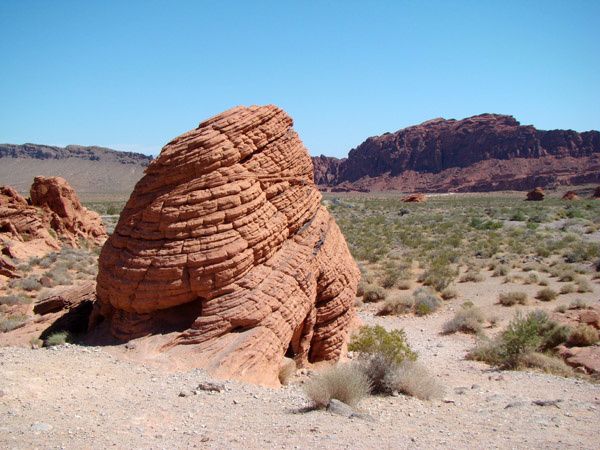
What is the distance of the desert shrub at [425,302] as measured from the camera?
15304 millimetres

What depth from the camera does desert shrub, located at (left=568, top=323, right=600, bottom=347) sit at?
11.0 m

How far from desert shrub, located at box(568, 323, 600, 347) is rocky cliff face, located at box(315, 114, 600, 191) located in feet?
308

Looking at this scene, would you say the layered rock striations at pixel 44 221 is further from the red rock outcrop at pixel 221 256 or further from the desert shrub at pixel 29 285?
the red rock outcrop at pixel 221 256

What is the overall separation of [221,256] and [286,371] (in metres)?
2.23

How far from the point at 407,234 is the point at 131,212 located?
23340 mm

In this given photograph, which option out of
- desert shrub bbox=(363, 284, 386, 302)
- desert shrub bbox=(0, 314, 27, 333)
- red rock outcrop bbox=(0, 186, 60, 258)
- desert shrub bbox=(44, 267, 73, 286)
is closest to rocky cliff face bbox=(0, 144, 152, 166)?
red rock outcrop bbox=(0, 186, 60, 258)

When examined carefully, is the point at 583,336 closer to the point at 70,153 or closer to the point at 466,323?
the point at 466,323

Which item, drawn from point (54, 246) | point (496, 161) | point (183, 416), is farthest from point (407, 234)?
point (496, 161)

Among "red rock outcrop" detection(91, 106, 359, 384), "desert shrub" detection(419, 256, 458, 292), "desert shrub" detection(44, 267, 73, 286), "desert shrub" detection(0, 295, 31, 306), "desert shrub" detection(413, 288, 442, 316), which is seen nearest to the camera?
"red rock outcrop" detection(91, 106, 359, 384)

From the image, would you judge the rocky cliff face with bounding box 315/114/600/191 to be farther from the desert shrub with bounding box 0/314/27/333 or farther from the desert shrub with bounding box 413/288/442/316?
the desert shrub with bounding box 0/314/27/333

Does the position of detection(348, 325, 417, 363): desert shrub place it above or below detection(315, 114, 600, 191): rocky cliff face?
below

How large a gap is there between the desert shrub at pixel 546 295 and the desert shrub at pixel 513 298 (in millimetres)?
767

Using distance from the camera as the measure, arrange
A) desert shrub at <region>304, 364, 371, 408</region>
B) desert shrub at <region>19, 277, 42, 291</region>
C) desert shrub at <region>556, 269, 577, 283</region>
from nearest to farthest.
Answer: desert shrub at <region>304, 364, 371, 408</region> < desert shrub at <region>19, 277, 42, 291</region> < desert shrub at <region>556, 269, 577, 283</region>

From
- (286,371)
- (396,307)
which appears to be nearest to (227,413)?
(286,371)
